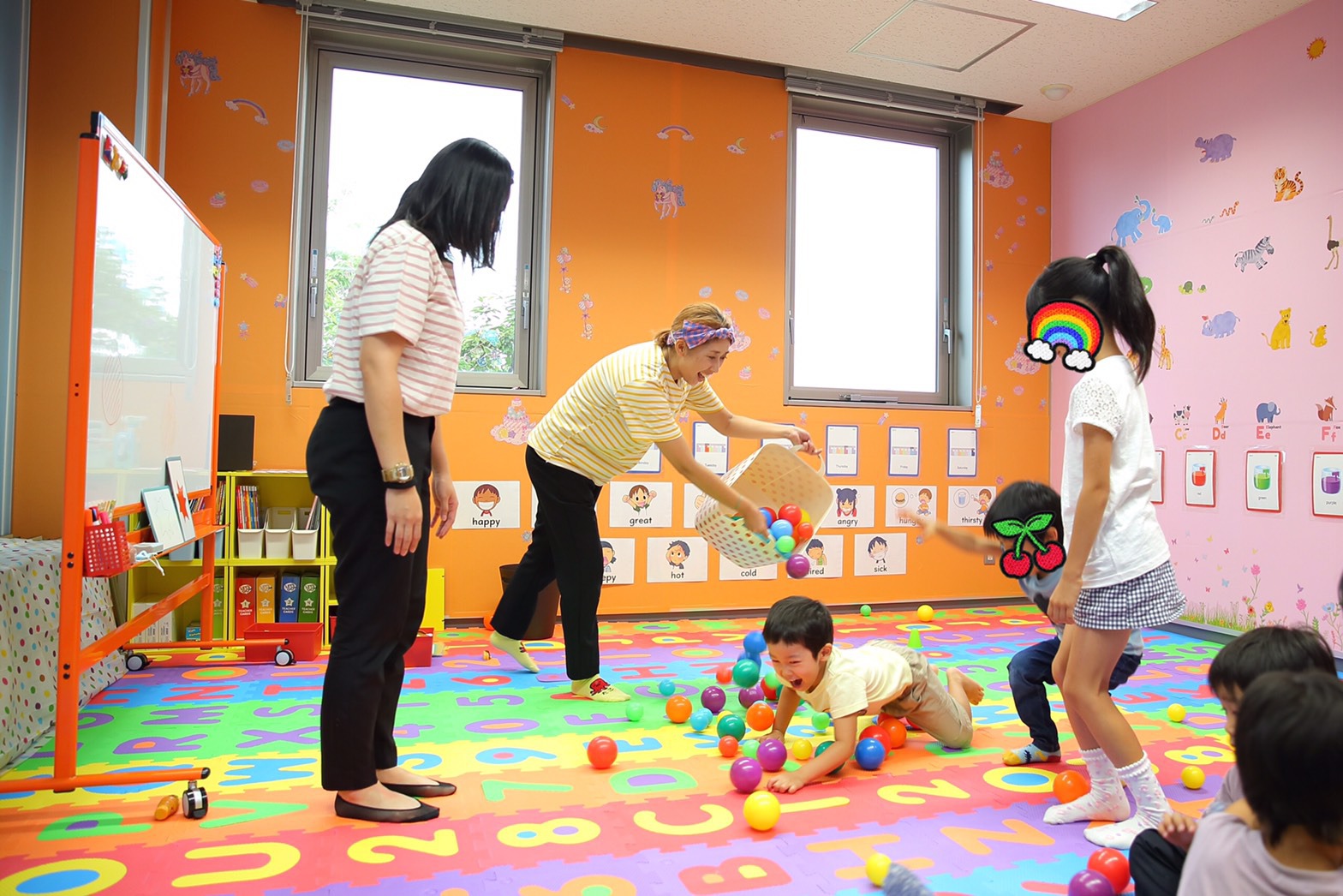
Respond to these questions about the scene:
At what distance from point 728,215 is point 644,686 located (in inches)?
110

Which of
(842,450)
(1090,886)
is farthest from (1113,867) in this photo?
(842,450)

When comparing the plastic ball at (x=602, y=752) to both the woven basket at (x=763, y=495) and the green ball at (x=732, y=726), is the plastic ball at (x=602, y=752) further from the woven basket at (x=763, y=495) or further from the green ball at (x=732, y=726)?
the woven basket at (x=763, y=495)

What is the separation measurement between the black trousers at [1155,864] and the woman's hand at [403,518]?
141cm

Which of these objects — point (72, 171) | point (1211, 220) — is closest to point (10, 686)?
point (72, 171)

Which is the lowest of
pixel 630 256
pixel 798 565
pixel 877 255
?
pixel 798 565

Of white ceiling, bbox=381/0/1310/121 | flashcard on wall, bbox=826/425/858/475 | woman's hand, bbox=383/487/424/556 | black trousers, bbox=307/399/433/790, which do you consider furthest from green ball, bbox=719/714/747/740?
white ceiling, bbox=381/0/1310/121

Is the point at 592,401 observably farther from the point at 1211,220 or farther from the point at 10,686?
the point at 1211,220

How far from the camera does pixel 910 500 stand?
529cm

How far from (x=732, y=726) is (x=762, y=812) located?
690 millimetres

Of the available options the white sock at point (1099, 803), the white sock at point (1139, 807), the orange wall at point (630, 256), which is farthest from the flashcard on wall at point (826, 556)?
the white sock at point (1139, 807)

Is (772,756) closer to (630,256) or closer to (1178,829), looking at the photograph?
(1178,829)

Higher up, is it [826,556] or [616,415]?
[616,415]

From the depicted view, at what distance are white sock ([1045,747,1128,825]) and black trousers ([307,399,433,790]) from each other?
59.6 inches

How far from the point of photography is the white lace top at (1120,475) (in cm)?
188
